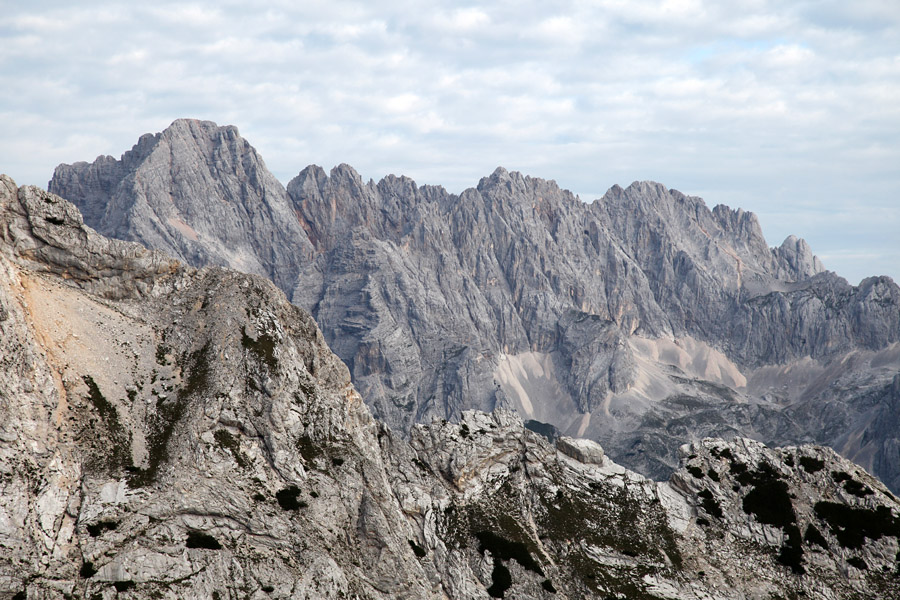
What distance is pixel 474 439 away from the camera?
84875 millimetres

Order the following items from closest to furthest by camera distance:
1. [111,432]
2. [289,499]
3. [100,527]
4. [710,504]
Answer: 1. [100,527]
2. [111,432]
3. [289,499]
4. [710,504]

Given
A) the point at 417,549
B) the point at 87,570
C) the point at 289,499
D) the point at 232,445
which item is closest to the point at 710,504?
the point at 417,549

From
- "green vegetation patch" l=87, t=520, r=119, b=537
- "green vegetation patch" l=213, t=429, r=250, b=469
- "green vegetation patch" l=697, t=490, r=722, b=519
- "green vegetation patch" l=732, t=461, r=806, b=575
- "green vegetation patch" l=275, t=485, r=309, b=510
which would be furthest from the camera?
"green vegetation patch" l=697, t=490, r=722, b=519

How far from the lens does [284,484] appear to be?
61.5 m

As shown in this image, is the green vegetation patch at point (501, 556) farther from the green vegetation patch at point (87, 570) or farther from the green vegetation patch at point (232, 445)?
the green vegetation patch at point (87, 570)

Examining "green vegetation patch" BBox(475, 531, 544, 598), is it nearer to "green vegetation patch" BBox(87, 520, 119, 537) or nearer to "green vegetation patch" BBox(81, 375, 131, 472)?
"green vegetation patch" BBox(87, 520, 119, 537)

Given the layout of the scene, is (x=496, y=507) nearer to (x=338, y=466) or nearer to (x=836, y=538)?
(x=338, y=466)


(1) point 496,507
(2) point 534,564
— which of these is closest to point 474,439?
(1) point 496,507

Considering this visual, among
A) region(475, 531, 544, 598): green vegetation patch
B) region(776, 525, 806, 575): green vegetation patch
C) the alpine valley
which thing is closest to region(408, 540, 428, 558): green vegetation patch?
the alpine valley

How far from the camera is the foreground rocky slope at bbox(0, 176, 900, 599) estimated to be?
51.1 metres

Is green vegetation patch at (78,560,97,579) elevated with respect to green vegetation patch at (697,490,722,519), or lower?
elevated

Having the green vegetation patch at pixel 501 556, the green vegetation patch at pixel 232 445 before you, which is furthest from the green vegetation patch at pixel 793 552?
the green vegetation patch at pixel 232 445

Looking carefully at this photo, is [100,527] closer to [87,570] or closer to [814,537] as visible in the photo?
[87,570]

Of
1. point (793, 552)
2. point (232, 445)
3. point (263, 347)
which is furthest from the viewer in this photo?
point (793, 552)
